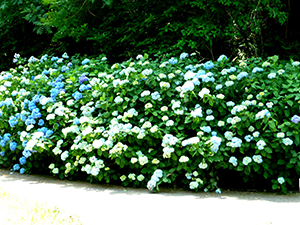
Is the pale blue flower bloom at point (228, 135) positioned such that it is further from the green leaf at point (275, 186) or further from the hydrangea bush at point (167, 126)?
the green leaf at point (275, 186)

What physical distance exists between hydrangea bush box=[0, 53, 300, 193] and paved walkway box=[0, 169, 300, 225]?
7.7 inches

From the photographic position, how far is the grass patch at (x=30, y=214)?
3002 mm

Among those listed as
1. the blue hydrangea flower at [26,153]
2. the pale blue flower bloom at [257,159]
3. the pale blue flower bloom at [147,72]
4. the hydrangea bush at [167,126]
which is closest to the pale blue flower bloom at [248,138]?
the hydrangea bush at [167,126]

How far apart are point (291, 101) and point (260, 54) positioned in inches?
139

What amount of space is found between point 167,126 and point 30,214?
1750 millimetres

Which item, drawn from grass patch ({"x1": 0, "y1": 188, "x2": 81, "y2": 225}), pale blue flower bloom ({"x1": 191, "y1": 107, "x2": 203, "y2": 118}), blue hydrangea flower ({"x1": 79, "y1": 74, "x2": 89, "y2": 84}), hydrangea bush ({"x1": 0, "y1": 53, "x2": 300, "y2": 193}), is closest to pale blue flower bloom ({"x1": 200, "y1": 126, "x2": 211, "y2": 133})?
hydrangea bush ({"x1": 0, "y1": 53, "x2": 300, "y2": 193})

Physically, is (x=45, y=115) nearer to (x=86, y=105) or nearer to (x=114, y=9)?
(x=86, y=105)

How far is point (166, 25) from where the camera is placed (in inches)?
257

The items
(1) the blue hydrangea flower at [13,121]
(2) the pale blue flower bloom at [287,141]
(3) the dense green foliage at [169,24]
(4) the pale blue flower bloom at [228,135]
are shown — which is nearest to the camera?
(2) the pale blue flower bloom at [287,141]

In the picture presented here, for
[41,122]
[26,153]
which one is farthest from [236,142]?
[26,153]

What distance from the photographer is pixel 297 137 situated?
12.7ft

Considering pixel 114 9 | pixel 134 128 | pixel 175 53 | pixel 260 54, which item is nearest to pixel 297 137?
pixel 134 128

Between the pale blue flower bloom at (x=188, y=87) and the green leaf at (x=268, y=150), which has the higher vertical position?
the pale blue flower bloom at (x=188, y=87)

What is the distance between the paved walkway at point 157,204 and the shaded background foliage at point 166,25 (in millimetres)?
2997
